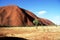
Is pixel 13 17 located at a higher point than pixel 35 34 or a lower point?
higher

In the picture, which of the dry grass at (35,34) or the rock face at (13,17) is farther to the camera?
the rock face at (13,17)

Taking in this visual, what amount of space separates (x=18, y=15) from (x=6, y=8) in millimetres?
15389

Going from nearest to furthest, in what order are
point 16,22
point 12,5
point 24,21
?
point 16,22
point 24,21
point 12,5

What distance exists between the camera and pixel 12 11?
155 m

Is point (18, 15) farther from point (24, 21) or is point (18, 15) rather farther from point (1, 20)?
point (1, 20)

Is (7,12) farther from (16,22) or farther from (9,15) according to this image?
(16,22)

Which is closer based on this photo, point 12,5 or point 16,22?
point 16,22

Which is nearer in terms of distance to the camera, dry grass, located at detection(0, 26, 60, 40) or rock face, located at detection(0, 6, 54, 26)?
dry grass, located at detection(0, 26, 60, 40)

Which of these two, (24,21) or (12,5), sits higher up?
(12,5)

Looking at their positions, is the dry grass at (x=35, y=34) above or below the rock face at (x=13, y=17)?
below

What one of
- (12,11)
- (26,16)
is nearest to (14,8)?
(12,11)

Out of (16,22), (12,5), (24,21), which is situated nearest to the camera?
(16,22)

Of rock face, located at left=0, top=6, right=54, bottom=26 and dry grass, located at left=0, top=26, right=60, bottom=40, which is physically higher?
rock face, located at left=0, top=6, right=54, bottom=26

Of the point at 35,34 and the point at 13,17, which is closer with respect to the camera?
the point at 35,34
